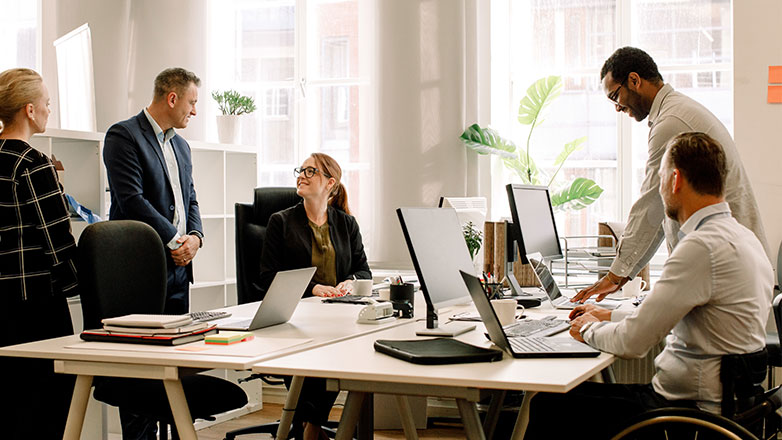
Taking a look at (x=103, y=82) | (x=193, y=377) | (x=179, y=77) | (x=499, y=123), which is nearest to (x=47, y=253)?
(x=193, y=377)

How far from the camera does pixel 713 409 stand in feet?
7.22

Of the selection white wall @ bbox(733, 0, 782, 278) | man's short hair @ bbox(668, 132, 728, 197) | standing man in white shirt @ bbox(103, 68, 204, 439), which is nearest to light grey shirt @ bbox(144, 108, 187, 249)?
standing man in white shirt @ bbox(103, 68, 204, 439)

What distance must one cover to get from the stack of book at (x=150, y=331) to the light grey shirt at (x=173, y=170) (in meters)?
1.58

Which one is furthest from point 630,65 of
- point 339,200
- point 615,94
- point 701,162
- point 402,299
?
point 339,200

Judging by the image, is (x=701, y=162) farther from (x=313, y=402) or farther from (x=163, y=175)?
(x=163, y=175)

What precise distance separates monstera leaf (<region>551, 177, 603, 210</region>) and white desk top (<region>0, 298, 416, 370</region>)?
98.1 inches

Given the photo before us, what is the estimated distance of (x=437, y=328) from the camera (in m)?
2.74

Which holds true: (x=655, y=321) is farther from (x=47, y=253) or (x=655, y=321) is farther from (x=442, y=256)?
(x=47, y=253)

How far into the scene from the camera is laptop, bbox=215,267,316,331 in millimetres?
2713

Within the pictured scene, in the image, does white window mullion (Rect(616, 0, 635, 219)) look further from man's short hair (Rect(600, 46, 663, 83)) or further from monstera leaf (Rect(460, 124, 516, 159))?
man's short hair (Rect(600, 46, 663, 83))

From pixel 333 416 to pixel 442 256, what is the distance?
2479 mm

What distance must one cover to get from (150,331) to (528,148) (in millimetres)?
3340

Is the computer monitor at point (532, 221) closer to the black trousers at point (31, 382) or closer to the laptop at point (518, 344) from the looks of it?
the laptop at point (518, 344)

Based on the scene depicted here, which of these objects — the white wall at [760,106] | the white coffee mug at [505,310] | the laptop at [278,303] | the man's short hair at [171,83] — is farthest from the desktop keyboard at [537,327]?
the white wall at [760,106]
